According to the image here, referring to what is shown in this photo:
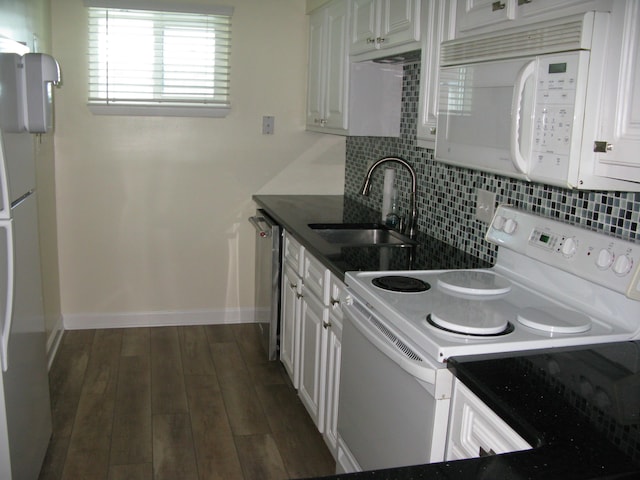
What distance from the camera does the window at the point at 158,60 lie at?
12.9ft

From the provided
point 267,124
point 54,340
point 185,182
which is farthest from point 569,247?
point 54,340

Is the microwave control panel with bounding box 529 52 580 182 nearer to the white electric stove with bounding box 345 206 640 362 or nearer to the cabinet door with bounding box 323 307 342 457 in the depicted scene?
the white electric stove with bounding box 345 206 640 362

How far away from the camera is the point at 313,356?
2.90 meters

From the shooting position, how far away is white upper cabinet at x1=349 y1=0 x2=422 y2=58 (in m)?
2.51

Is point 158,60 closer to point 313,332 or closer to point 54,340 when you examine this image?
point 54,340

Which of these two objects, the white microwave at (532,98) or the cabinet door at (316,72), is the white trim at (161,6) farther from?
the white microwave at (532,98)

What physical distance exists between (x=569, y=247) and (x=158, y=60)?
9.71 ft

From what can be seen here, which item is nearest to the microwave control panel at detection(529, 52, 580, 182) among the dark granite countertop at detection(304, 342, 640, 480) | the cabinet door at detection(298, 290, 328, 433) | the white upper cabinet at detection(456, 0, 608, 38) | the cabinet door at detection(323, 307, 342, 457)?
the white upper cabinet at detection(456, 0, 608, 38)

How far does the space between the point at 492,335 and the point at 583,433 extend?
466 millimetres

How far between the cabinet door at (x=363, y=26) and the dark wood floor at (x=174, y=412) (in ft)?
5.81

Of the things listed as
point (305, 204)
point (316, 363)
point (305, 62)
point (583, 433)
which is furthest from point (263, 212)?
point (583, 433)

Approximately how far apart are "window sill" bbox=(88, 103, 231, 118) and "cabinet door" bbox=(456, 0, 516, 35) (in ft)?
7.64

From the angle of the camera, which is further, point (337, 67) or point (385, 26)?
point (337, 67)

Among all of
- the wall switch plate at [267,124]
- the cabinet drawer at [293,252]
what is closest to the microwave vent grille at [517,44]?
the cabinet drawer at [293,252]
